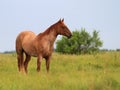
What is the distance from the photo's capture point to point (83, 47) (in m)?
62.2

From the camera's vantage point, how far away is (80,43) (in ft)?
205

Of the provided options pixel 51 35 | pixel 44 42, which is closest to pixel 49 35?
pixel 51 35

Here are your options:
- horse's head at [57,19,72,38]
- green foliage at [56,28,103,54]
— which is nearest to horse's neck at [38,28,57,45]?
horse's head at [57,19,72,38]

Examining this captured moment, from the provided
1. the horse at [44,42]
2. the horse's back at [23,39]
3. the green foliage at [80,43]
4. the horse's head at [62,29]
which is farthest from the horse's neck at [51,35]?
the green foliage at [80,43]

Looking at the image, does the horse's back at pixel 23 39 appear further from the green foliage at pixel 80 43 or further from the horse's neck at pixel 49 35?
the green foliage at pixel 80 43

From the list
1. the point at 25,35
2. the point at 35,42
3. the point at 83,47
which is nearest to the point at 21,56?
the point at 25,35

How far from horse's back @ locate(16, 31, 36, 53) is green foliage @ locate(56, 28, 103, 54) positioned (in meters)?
44.9

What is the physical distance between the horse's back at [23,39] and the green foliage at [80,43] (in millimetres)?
44858

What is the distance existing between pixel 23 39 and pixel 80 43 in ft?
158

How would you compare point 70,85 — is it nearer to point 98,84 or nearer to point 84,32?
point 98,84

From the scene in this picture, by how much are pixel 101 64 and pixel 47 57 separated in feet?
10.6

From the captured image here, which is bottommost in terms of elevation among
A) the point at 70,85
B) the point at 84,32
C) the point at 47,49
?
the point at 70,85

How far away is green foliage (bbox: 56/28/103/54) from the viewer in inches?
2415

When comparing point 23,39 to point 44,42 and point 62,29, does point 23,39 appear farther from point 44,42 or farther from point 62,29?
point 62,29
